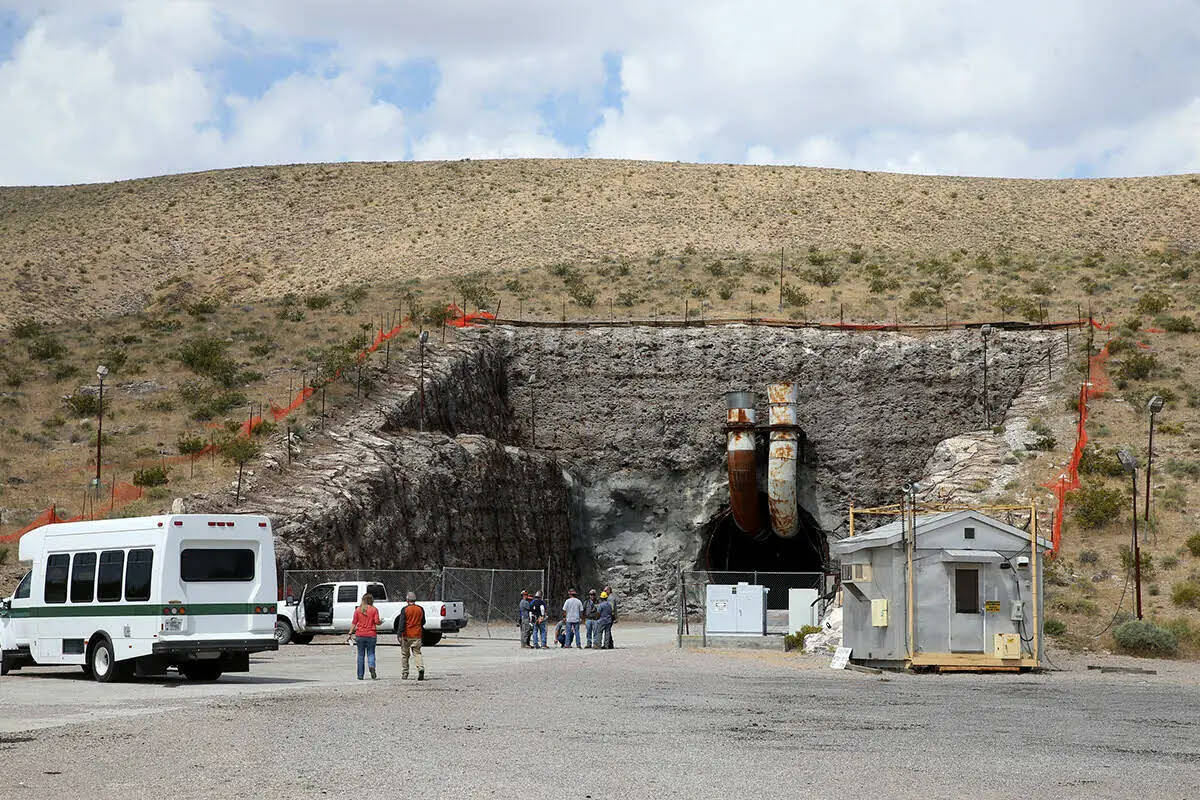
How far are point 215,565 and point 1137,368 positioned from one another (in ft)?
122

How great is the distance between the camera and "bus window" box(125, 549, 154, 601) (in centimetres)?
2250

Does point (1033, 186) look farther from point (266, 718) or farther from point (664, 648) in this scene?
point (266, 718)

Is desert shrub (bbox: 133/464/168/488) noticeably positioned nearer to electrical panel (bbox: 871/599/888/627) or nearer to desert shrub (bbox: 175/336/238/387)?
desert shrub (bbox: 175/336/238/387)

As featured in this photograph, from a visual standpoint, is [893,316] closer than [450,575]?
No

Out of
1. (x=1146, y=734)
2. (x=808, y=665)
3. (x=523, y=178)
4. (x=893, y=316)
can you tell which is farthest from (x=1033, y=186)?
(x=1146, y=734)

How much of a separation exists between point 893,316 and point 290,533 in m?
31.2

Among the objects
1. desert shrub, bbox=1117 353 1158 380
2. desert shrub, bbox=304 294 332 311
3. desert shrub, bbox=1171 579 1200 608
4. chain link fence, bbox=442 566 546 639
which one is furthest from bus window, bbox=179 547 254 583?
desert shrub, bbox=304 294 332 311

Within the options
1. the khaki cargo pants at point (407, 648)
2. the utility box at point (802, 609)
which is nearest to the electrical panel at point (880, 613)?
the utility box at point (802, 609)

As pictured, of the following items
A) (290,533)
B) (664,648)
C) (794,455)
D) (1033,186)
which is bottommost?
(664,648)

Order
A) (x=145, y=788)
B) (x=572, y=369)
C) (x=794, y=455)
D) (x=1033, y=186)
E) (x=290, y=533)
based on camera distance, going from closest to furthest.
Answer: (x=145, y=788) < (x=290, y=533) < (x=794, y=455) < (x=572, y=369) < (x=1033, y=186)

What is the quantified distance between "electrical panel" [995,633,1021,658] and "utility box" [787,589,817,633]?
32.1 feet

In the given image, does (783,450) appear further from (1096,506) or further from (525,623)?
(525,623)

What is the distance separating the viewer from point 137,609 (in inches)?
887

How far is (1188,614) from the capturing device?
3366 cm
